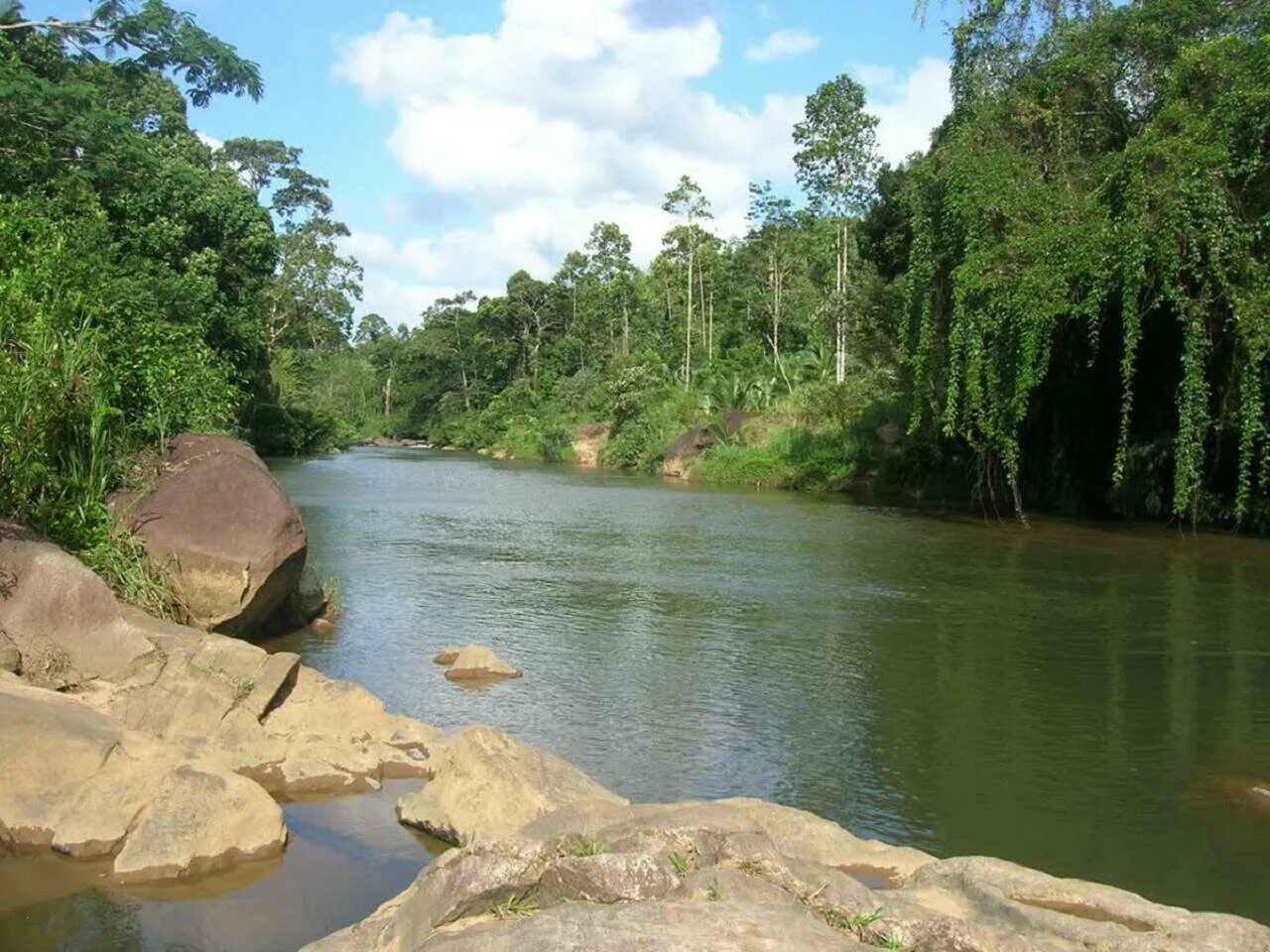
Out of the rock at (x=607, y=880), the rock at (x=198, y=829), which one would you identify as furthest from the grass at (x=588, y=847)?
the rock at (x=198, y=829)

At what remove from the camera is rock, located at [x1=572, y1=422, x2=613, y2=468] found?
45.9 metres

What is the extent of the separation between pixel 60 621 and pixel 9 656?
40 centimetres

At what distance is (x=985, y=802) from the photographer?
22.8 feet

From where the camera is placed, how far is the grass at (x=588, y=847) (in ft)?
12.8

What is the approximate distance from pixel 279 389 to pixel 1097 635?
127ft

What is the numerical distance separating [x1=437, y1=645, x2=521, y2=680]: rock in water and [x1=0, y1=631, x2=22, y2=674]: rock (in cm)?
332

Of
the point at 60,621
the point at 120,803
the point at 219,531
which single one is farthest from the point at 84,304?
the point at 120,803

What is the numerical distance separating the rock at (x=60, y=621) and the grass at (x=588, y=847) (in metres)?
4.44

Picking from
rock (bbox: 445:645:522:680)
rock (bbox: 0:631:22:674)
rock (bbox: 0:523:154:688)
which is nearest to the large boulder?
rock (bbox: 0:523:154:688)

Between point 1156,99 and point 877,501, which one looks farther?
point 877,501

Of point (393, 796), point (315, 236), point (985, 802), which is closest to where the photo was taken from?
point (393, 796)

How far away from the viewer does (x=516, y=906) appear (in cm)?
372

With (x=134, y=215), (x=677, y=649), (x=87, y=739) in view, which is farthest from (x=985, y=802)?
(x=134, y=215)

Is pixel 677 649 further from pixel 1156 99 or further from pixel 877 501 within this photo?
pixel 877 501
